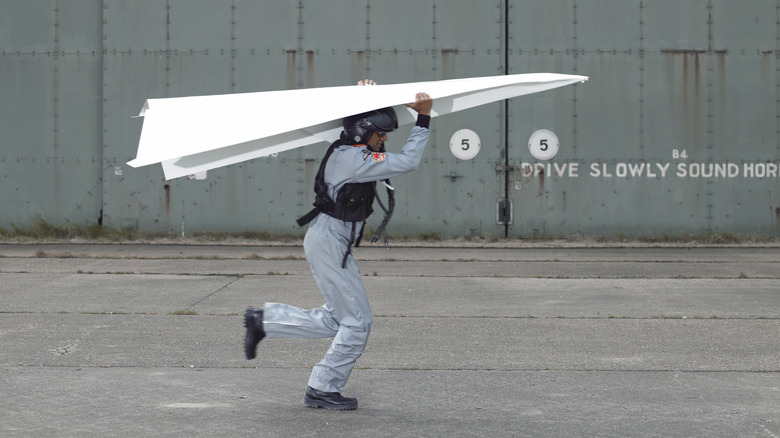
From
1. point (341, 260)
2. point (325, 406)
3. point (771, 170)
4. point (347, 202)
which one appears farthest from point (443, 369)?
point (771, 170)

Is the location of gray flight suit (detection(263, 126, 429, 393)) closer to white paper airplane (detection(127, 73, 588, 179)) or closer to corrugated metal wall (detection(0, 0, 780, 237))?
white paper airplane (detection(127, 73, 588, 179))

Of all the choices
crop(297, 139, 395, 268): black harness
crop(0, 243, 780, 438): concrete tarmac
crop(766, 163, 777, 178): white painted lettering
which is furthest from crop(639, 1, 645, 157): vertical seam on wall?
crop(297, 139, 395, 268): black harness

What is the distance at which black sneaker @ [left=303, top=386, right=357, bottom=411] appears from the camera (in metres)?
5.28

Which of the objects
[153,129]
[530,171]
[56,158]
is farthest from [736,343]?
[56,158]

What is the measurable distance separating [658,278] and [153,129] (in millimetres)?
7076

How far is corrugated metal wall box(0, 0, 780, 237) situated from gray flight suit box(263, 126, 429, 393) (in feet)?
29.7

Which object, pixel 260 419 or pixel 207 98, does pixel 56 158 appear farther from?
pixel 260 419

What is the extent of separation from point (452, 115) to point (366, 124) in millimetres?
9131

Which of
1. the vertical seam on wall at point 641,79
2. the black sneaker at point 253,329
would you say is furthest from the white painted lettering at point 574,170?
the black sneaker at point 253,329

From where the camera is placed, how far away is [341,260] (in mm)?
5328

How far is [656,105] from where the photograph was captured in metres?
14.3

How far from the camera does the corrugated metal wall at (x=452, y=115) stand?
14.3 metres

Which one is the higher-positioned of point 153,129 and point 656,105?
point 656,105

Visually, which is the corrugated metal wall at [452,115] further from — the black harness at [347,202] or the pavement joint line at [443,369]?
the black harness at [347,202]
